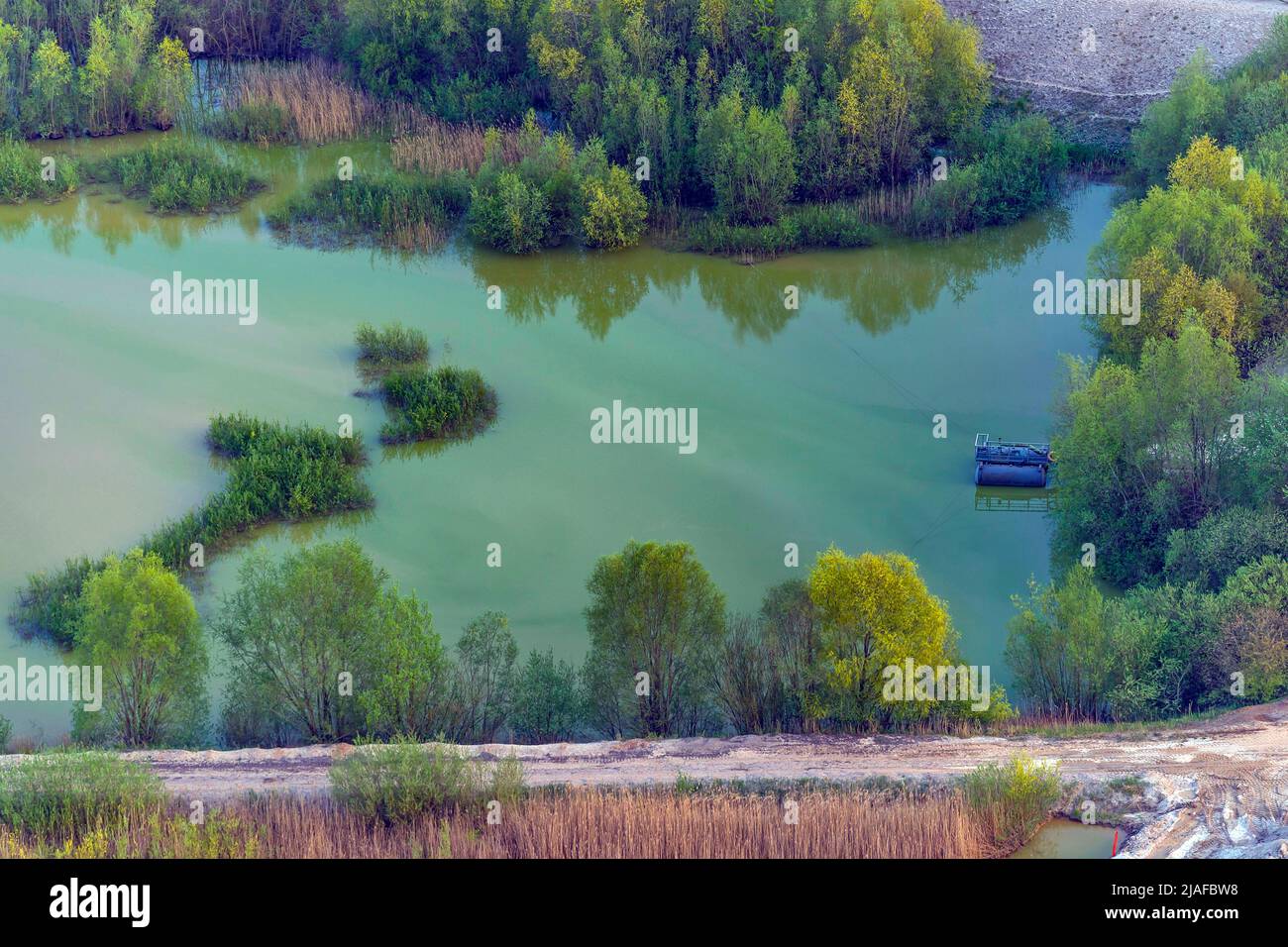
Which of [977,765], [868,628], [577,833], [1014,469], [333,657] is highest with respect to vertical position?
[1014,469]

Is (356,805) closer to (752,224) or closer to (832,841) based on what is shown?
(832,841)

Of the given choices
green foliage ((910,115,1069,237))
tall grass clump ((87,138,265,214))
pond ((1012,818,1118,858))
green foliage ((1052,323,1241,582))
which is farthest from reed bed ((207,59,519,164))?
pond ((1012,818,1118,858))

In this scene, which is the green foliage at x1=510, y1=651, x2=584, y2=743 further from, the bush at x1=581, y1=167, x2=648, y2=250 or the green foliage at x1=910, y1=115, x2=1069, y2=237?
the green foliage at x1=910, y1=115, x2=1069, y2=237

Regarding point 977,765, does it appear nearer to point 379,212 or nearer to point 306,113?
point 379,212

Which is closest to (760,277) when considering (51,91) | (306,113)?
(306,113)

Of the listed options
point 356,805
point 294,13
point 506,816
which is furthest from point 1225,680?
point 294,13

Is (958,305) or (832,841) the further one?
(958,305)
